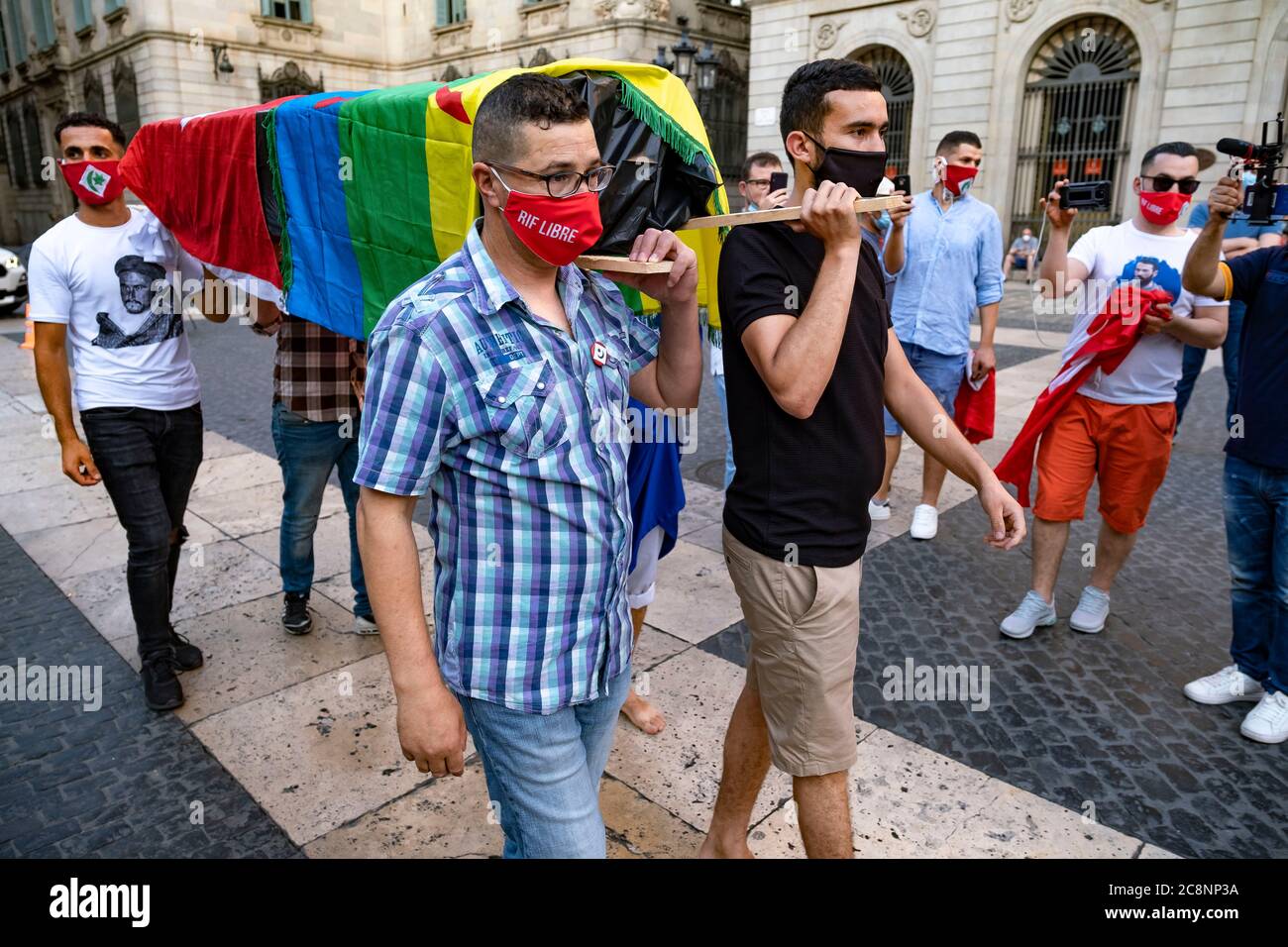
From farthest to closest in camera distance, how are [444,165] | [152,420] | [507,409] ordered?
1. [152,420]
2. [444,165]
3. [507,409]

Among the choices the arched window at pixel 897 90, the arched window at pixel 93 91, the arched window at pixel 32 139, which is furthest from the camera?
the arched window at pixel 32 139

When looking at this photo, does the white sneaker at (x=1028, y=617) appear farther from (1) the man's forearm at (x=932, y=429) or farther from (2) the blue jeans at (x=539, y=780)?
(2) the blue jeans at (x=539, y=780)

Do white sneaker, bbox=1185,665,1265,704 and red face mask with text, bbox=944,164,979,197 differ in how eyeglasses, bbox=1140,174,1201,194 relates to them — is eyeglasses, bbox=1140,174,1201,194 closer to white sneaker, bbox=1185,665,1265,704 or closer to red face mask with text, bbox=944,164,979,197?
red face mask with text, bbox=944,164,979,197

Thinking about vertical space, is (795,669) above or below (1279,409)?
below

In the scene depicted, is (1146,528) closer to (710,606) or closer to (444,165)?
(710,606)

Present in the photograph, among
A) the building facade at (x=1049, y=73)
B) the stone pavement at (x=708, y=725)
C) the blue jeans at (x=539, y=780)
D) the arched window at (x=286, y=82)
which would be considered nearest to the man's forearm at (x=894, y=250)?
the stone pavement at (x=708, y=725)

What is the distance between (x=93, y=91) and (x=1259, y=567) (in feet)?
121

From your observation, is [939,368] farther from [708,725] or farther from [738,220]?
[738,220]

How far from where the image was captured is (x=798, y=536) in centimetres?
212

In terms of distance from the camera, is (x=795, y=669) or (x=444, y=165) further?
(x=444, y=165)

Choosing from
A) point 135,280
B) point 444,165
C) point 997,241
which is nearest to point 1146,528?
point 997,241

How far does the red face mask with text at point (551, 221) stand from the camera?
5.64 ft

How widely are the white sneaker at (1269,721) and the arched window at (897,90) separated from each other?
19120 millimetres

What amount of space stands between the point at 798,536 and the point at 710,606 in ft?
7.84
